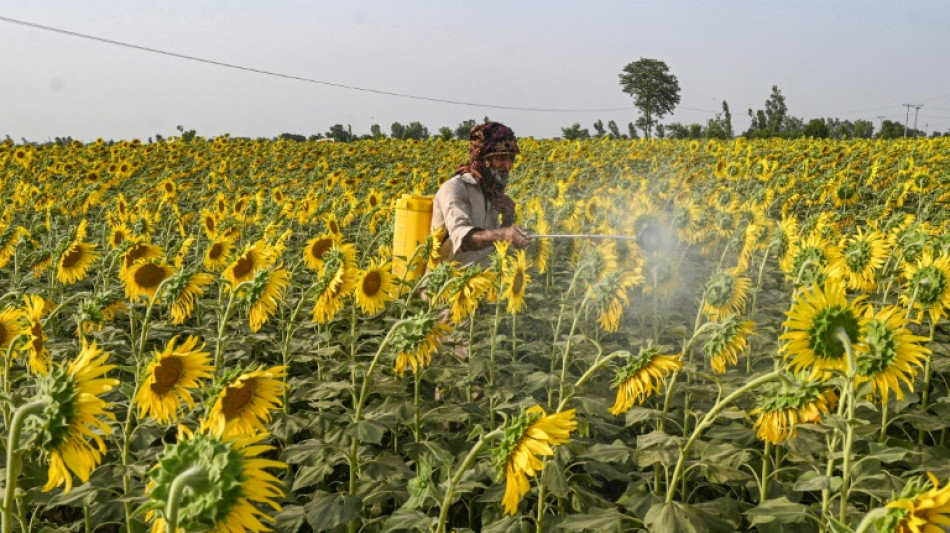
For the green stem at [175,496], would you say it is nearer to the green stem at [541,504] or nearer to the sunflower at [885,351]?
the green stem at [541,504]

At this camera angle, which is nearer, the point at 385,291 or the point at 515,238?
the point at 385,291

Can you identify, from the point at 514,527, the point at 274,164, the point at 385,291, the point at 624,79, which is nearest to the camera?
the point at 514,527

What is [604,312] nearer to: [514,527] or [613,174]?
[514,527]

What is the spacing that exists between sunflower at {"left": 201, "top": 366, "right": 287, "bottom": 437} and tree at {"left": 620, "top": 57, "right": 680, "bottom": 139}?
100569mm

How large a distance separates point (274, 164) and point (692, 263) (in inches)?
559

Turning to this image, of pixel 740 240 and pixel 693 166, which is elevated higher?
pixel 693 166

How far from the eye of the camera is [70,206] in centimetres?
987

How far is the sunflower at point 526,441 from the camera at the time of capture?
183 centimetres

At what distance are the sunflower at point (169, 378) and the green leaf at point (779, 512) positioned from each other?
72.4 inches

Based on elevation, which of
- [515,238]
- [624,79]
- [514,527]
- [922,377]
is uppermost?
[624,79]

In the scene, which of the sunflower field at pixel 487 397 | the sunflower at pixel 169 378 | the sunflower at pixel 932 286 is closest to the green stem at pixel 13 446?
the sunflower field at pixel 487 397

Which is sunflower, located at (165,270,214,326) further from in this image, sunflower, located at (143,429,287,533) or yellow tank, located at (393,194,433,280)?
sunflower, located at (143,429,287,533)

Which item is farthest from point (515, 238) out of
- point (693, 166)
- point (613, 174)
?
point (613, 174)

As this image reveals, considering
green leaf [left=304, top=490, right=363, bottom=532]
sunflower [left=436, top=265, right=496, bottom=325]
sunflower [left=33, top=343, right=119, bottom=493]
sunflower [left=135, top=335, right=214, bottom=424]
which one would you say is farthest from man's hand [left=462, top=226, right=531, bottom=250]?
sunflower [left=33, top=343, right=119, bottom=493]
